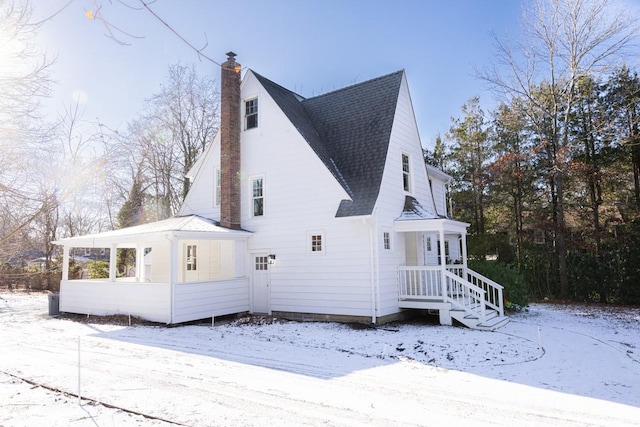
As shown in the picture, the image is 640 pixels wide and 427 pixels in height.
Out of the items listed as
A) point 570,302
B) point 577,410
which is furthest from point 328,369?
point 570,302

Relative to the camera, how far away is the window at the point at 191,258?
50.4ft

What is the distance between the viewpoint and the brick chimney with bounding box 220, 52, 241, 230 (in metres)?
14.2

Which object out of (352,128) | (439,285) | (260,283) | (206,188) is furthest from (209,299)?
(352,128)

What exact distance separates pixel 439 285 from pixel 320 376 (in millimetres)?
7088

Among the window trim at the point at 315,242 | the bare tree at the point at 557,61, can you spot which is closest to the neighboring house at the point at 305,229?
the window trim at the point at 315,242

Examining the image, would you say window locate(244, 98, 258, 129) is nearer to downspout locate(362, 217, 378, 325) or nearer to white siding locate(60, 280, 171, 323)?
downspout locate(362, 217, 378, 325)

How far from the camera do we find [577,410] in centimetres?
509

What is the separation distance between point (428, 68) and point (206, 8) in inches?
473

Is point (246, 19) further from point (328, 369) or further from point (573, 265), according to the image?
point (573, 265)

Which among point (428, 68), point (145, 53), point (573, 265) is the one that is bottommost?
point (573, 265)

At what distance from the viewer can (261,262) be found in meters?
14.0

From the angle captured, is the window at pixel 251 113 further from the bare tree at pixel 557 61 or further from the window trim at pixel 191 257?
the bare tree at pixel 557 61

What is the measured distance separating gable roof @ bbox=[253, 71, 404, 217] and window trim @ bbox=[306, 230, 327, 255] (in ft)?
3.14

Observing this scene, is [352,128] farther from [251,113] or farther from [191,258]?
[191,258]
